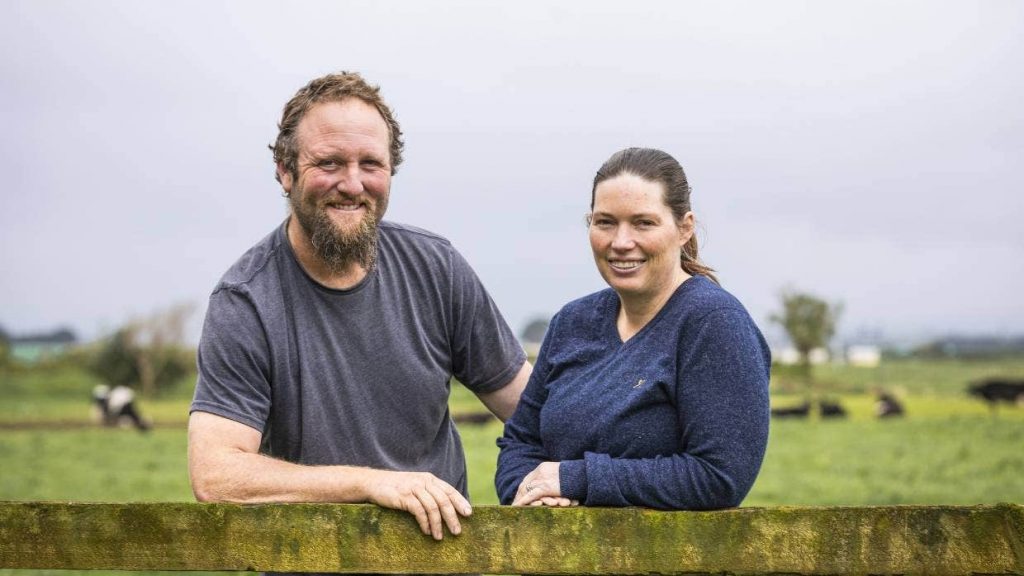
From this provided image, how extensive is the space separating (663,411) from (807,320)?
6659 centimetres

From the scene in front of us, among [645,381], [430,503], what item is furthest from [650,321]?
[430,503]

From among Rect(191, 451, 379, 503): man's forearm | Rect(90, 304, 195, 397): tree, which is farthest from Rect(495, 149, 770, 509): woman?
Rect(90, 304, 195, 397): tree

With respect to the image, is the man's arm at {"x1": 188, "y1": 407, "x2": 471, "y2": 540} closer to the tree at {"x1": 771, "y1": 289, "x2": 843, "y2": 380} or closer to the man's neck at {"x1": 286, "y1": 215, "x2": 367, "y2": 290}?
the man's neck at {"x1": 286, "y1": 215, "x2": 367, "y2": 290}

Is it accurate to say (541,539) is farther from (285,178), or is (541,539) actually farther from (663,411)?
(285,178)

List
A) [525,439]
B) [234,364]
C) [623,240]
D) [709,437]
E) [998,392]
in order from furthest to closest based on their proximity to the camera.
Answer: [998,392] < [234,364] < [525,439] < [623,240] < [709,437]

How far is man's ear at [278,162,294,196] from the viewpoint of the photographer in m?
4.36

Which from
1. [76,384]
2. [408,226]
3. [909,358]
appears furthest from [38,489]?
[909,358]

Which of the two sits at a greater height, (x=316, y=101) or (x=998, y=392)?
(x=316, y=101)

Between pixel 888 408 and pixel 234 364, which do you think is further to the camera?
pixel 888 408

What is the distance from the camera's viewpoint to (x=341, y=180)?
4129mm

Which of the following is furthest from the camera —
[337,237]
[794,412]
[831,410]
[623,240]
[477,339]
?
[831,410]

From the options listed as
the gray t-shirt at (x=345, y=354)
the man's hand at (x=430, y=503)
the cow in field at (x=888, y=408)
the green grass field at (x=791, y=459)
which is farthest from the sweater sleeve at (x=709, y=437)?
the cow in field at (x=888, y=408)

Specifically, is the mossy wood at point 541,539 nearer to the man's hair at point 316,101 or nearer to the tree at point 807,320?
the man's hair at point 316,101

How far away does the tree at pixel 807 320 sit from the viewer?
65.8 m
